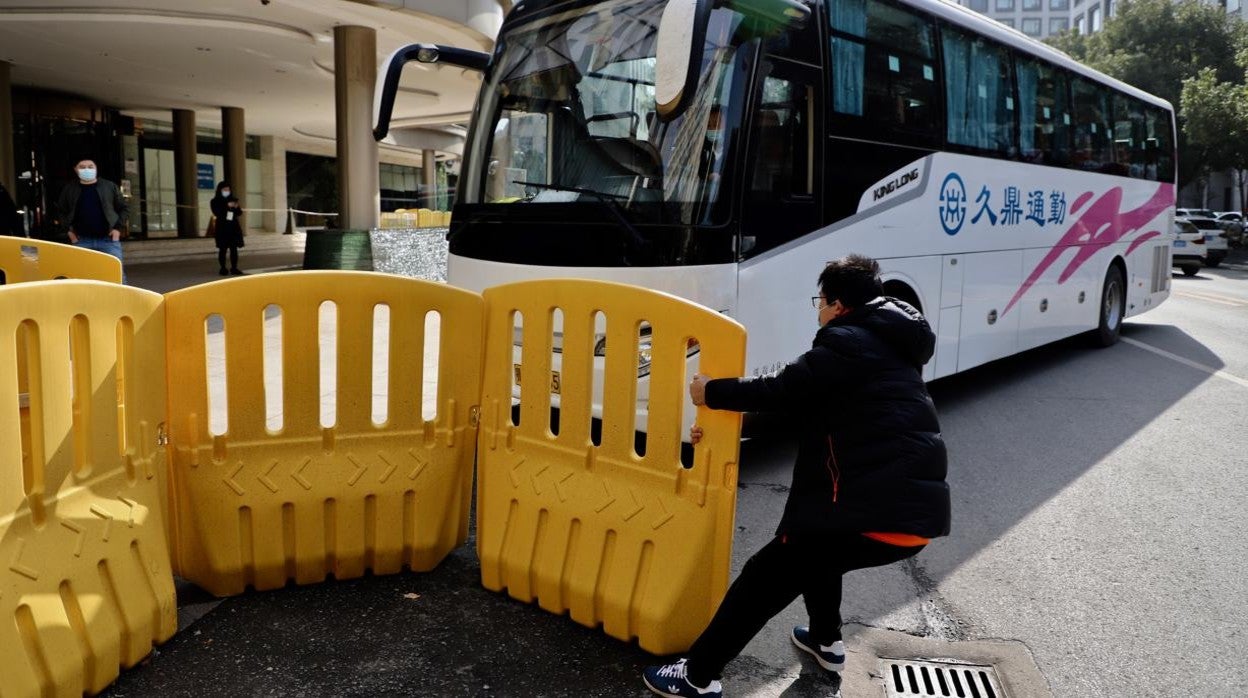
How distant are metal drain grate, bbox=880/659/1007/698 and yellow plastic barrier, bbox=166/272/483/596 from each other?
207 cm

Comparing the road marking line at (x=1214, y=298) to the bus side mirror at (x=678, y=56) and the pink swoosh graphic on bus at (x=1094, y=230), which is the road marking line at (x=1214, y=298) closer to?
the pink swoosh graphic on bus at (x=1094, y=230)

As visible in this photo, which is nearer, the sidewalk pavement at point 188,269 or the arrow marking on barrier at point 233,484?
the arrow marking on barrier at point 233,484

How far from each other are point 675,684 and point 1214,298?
1929cm

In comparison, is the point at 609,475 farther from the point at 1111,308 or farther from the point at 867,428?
the point at 1111,308

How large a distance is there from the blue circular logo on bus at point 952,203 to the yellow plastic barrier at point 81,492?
6106 mm

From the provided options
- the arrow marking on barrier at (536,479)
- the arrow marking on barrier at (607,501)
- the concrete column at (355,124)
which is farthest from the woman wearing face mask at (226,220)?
the arrow marking on barrier at (607,501)

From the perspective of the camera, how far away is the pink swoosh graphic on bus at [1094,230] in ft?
32.4

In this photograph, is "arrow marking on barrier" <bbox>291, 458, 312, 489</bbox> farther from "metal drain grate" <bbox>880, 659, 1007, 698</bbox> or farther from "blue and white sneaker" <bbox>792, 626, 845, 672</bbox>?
"metal drain grate" <bbox>880, 659, 1007, 698</bbox>

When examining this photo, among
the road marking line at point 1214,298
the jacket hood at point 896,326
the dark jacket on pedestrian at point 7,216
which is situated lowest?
the road marking line at point 1214,298

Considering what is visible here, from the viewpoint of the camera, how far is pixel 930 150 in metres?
7.68

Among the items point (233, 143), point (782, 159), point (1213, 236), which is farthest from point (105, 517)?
point (1213, 236)

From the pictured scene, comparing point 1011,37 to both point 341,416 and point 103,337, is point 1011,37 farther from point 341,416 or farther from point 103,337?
point 103,337

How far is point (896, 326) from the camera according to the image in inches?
126

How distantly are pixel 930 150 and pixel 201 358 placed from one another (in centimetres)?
580
